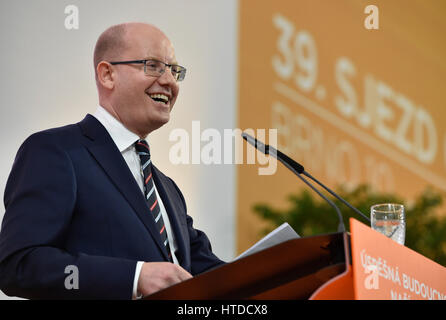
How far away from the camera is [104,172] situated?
162cm

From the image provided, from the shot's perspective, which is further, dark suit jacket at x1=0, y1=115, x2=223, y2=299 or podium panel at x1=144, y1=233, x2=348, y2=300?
dark suit jacket at x1=0, y1=115, x2=223, y2=299

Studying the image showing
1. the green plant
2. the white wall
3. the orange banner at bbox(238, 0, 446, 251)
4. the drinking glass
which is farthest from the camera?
the orange banner at bbox(238, 0, 446, 251)

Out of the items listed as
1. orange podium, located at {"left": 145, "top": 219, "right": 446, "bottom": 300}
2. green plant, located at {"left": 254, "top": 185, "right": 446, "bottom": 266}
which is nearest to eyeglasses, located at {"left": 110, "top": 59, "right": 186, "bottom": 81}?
orange podium, located at {"left": 145, "top": 219, "right": 446, "bottom": 300}

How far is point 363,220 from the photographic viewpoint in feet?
12.5

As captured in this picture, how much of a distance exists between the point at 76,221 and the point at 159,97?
1.58 ft

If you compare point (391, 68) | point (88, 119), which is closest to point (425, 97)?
point (391, 68)

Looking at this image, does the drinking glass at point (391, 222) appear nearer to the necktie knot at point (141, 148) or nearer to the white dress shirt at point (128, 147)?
the white dress shirt at point (128, 147)

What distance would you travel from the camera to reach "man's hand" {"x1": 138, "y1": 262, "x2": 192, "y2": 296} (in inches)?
50.0

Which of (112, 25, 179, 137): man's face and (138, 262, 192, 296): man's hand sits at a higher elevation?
(112, 25, 179, 137): man's face

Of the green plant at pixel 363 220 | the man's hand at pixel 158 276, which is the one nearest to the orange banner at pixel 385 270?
the man's hand at pixel 158 276

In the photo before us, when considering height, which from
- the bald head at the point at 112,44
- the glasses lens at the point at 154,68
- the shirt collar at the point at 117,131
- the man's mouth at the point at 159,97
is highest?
the bald head at the point at 112,44

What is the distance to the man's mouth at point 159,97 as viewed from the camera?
71.6 inches

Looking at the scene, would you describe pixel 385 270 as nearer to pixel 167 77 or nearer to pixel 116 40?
pixel 167 77

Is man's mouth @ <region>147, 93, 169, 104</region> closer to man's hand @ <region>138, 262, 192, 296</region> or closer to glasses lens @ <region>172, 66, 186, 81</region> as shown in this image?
glasses lens @ <region>172, 66, 186, 81</region>
